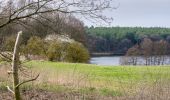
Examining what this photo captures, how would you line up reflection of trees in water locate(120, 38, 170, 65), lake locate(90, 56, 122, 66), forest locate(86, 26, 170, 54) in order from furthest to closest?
forest locate(86, 26, 170, 54), reflection of trees in water locate(120, 38, 170, 65), lake locate(90, 56, 122, 66)

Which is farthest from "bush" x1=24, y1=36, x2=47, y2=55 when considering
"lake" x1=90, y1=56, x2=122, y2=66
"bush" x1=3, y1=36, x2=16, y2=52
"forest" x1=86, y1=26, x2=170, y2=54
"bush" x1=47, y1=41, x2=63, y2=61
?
"forest" x1=86, y1=26, x2=170, y2=54

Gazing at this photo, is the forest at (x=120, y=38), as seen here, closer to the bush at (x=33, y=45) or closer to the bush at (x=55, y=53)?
the bush at (x=55, y=53)

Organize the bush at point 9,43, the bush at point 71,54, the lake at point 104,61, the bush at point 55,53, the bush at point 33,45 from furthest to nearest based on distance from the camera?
the lake at point 104,61 → the bush at point 71,54 → the bush at point 55,53 → the bush at point 33,45 → the bush at point 9,43

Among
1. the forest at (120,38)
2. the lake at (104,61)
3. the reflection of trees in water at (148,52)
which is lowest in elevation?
the lake at (104,61)

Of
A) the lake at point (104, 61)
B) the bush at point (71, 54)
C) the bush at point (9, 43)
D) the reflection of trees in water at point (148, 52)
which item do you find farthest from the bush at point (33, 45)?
the reflection of trees in water at point (148, 52)

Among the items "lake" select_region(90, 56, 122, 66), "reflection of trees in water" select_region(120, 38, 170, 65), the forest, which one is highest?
the forest

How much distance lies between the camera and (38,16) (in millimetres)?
10625

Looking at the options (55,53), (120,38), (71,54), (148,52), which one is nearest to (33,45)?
(55,53)

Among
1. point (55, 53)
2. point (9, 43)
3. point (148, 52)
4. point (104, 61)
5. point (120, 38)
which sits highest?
point (9, 43)

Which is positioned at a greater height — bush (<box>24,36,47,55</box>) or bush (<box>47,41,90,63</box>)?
bush (<box>24,36,47,55</box>)

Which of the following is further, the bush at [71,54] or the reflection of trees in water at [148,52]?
the reflection of trees in water at [148,52]

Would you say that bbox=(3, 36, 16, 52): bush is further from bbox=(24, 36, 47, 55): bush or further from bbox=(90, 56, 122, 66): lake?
bbox=(90, 56, 122, 66): lake

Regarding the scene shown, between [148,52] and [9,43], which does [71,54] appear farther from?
[9,43]

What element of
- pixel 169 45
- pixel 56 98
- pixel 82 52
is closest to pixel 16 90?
pixel 56 98
